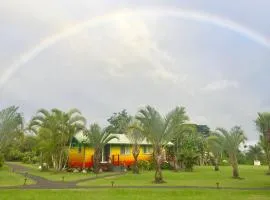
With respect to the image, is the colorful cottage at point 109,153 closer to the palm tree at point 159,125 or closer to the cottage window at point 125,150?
the cottage window at point 125,150

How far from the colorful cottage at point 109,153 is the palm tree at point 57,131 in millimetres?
3514

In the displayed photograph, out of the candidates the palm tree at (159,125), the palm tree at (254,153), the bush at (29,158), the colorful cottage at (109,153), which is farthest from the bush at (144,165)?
the palm tree at (254,153)

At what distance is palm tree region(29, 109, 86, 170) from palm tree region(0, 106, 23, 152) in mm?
10775

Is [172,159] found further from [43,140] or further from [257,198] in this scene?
[257,198]

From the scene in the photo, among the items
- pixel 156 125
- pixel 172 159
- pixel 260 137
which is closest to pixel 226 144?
pixel 260 137

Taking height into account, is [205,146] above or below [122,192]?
above

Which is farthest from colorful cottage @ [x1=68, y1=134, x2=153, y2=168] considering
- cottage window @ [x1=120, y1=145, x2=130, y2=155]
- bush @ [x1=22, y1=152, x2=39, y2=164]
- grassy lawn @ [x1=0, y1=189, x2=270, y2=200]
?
grassy lawn @ [x1=0, y1=189, x2=270, y2=200]

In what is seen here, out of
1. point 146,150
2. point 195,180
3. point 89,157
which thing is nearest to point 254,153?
point 146,150

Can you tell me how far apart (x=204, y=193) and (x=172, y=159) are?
100ft

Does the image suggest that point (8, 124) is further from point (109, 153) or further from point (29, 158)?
point (29, 158)

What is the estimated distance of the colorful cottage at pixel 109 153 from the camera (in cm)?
5150

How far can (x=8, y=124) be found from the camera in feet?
112

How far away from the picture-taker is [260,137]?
42031 millimetres

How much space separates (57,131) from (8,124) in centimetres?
1299
